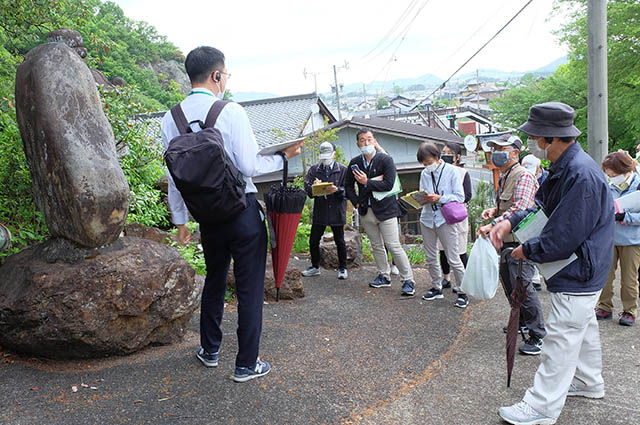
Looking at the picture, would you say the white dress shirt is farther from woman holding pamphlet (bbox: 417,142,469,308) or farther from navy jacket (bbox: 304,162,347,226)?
navy jacket (bbox: 304,162,347,226)

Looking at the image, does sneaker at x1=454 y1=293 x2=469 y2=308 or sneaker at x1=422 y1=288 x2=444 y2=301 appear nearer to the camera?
sneaker at x1=454 y1=293 x2=469 y2=308

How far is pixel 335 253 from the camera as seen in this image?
8633 mm

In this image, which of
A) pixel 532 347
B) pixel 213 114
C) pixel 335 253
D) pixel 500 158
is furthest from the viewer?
pixel 335 253

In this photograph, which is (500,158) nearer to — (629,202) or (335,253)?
(629,202)

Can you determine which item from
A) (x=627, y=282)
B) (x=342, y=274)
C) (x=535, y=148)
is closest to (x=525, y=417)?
(x=535, y=148)

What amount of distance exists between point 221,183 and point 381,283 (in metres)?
4.45

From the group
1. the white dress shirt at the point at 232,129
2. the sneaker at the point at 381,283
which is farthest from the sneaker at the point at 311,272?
the white dress shirt at the point at 232,129

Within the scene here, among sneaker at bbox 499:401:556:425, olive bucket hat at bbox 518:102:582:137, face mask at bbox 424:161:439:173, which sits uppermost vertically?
olive bucket hat at bbox 518:102:582:137

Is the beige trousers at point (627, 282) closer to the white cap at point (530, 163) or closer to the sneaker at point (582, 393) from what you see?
the white cap at point (530, 163)

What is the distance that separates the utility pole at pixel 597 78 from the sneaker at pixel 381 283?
3916 mm

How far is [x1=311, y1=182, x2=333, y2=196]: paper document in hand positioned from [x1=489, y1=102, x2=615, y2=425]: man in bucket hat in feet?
13.1

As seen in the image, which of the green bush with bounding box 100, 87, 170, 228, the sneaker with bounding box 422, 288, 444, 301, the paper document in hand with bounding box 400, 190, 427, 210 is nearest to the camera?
the green bush with bounding box 100, 87, 170, 228

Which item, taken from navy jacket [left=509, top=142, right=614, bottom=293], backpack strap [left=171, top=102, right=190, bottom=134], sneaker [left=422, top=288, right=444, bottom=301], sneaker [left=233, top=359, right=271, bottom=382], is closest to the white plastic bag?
navy jacket [left=509, top=142, right=614, bottom=293]

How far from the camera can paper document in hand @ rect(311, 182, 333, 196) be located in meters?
7.20
